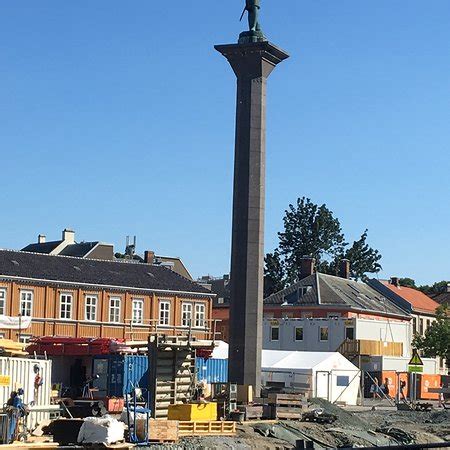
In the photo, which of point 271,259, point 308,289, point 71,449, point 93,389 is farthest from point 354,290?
point 71,449

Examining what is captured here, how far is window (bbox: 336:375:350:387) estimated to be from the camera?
179 feet

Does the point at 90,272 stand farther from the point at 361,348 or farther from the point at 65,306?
the point at 361,348

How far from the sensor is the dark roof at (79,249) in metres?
81.6

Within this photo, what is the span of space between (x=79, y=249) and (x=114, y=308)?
873 inches

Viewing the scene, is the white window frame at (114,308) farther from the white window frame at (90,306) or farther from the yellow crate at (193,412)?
the yellow crate at (193,412)

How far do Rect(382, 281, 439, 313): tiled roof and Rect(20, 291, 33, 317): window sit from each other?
5213cm

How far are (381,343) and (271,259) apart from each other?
143 feet

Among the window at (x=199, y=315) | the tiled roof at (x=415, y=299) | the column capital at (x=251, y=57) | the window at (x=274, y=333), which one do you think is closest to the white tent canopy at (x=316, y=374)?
the window at (x=199, y=315)

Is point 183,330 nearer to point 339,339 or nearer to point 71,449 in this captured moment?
point 339,339

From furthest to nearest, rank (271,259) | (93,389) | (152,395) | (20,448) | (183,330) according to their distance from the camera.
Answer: (271,259) < (183,330) < (93,389) < (152,395) < (20,448)

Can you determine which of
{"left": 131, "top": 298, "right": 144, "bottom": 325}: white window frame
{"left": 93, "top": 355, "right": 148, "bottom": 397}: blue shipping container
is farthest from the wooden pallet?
{"left": 131, "top": 298, "right": 144, "bottom": 325}: white window frame

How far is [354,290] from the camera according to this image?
295ft

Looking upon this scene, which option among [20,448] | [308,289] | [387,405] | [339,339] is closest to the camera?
[20,448]

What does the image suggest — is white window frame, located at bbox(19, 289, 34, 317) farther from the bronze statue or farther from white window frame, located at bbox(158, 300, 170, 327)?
the bronze statue
